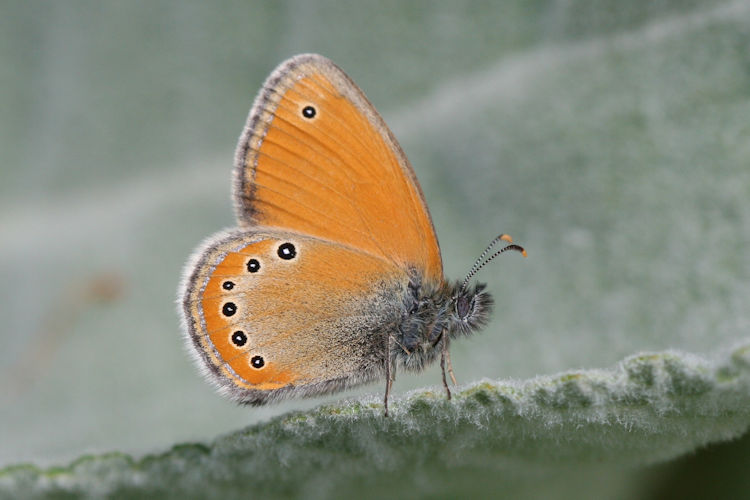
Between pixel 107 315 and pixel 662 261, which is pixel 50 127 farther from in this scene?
pixel 662 261

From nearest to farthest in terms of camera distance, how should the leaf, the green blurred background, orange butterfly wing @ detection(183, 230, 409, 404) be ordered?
the leaf < orange butterfly wing @ detection(183, 230, 409, 404) < the green blurred background

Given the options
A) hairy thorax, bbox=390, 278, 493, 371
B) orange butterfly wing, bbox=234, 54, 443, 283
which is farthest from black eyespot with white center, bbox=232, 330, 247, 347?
hairy thorax, bbox=390, 278, 493, 371

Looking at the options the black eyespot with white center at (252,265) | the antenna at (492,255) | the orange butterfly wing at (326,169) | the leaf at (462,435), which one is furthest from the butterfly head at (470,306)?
the black eyespot with white center at (252,265)

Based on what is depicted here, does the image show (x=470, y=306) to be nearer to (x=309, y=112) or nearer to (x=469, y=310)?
(x=469, y=310)

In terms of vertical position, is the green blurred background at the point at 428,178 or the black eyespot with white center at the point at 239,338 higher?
the green blurred background at the point at 428,178

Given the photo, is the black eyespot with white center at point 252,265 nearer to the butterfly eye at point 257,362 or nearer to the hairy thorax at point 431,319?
the butterfly eye at point 257,362

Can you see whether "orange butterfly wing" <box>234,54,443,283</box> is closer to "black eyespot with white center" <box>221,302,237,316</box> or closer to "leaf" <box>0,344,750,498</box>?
"black eyespot with white center" <box>221,302,237,316</box>
